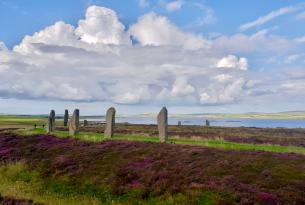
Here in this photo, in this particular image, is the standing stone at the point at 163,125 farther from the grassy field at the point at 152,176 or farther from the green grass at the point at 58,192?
the green grass at the point at 58,192

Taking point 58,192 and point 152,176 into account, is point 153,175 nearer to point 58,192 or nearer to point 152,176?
point 152,176

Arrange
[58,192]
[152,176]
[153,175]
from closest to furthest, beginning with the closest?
[152,176] < [153,175] < [58,192]

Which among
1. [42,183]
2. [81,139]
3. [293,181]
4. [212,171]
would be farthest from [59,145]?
[293,181]

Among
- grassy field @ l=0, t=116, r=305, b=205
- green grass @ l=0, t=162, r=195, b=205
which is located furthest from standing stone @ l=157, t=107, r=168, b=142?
green grass @ l=0, t=162, r=195, b=205

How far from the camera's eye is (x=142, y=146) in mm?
37781

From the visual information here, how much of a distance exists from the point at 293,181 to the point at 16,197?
17594mm

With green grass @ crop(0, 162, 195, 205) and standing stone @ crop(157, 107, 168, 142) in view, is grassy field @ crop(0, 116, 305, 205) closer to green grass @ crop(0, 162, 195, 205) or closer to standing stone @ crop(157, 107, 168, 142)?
green grass @ crop(0, 162, 195, 205)

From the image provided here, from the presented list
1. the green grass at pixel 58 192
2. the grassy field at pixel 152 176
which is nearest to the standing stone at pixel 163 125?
the grassy field at pixel 152 176

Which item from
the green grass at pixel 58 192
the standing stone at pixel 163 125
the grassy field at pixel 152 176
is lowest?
the green grass at pixel 58 192

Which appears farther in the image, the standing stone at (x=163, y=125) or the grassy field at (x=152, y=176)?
the standing stone at (x=163, y=125)

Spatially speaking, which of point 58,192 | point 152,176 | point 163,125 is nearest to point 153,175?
point 152,176

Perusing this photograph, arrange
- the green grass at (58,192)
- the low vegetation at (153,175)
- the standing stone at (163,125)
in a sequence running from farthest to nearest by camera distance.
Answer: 1. the standing stone at (163,125)
2. the green grass at (58,192)
3. the low vegetation at (153,175)

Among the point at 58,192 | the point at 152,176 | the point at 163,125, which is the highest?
the point at 163,125

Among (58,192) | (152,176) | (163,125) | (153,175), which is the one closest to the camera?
(152,176)
